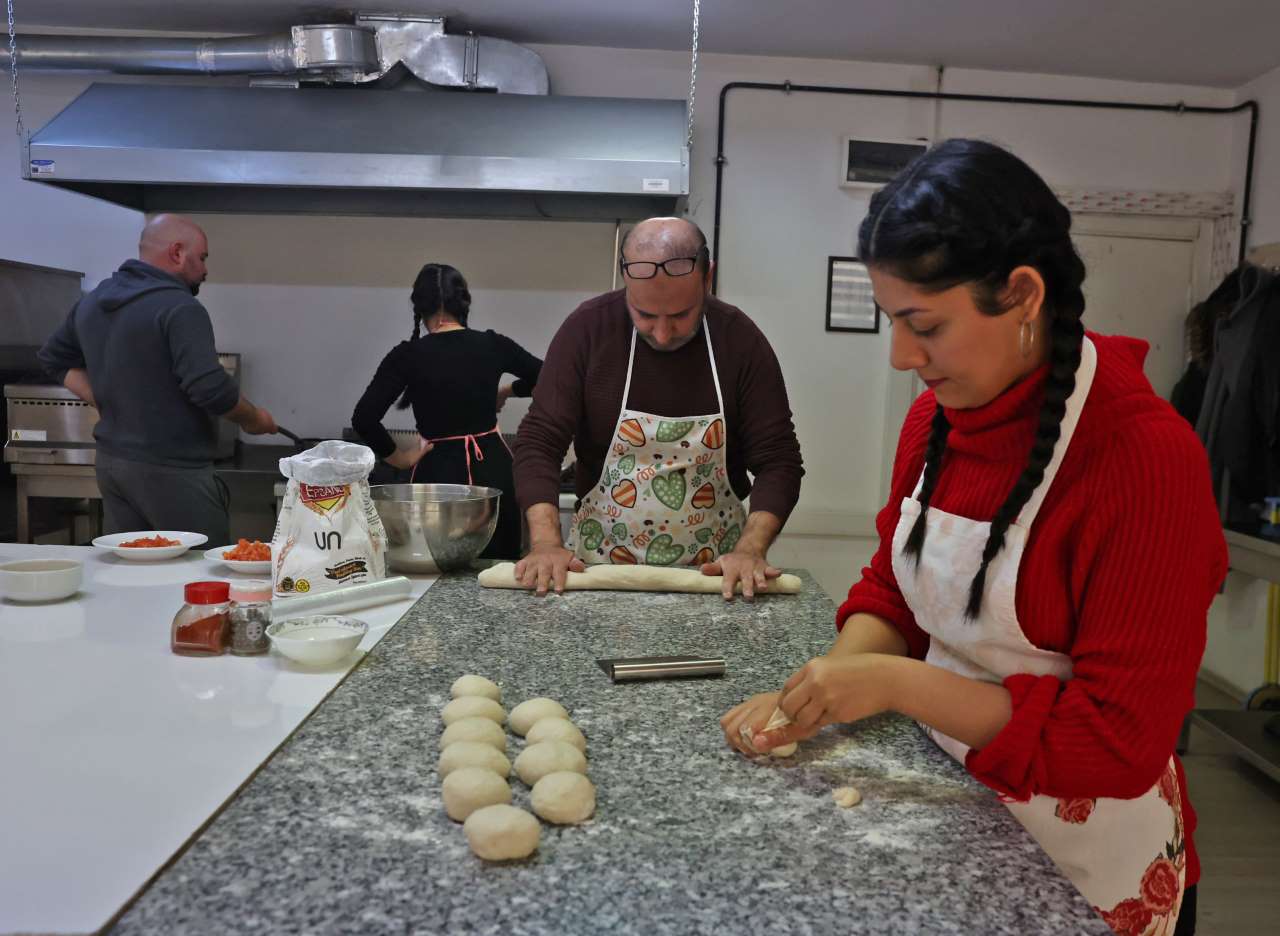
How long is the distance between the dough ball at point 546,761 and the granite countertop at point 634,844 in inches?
0.7

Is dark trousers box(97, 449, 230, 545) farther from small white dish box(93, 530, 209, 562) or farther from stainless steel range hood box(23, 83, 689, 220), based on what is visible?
stainless steel range hood box(23, 83, 689, 220)

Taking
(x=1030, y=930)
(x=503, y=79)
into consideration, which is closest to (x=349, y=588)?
(x=1030, y=930)

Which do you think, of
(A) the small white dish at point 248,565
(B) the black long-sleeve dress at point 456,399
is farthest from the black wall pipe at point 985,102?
(A) the small white dish at point 248,565

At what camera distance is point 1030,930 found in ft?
2.19

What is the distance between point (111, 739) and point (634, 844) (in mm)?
560

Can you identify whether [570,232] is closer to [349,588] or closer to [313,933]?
[349,588]

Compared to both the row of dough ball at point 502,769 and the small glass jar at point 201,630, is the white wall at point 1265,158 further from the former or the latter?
the small glass jar at point 201,630

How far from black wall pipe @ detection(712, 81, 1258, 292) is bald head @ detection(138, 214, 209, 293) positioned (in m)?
1.93

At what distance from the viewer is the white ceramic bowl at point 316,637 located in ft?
3.79

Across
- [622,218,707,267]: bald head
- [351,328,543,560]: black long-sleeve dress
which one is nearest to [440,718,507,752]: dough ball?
[622,218,707,267]: bald head

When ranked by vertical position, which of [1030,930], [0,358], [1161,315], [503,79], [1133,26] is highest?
[1133,26]

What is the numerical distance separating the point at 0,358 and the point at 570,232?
2210 millimetres

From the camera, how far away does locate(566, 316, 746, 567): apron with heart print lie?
6.36 ft

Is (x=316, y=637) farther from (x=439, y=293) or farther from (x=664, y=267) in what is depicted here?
(x=439, y=293)
